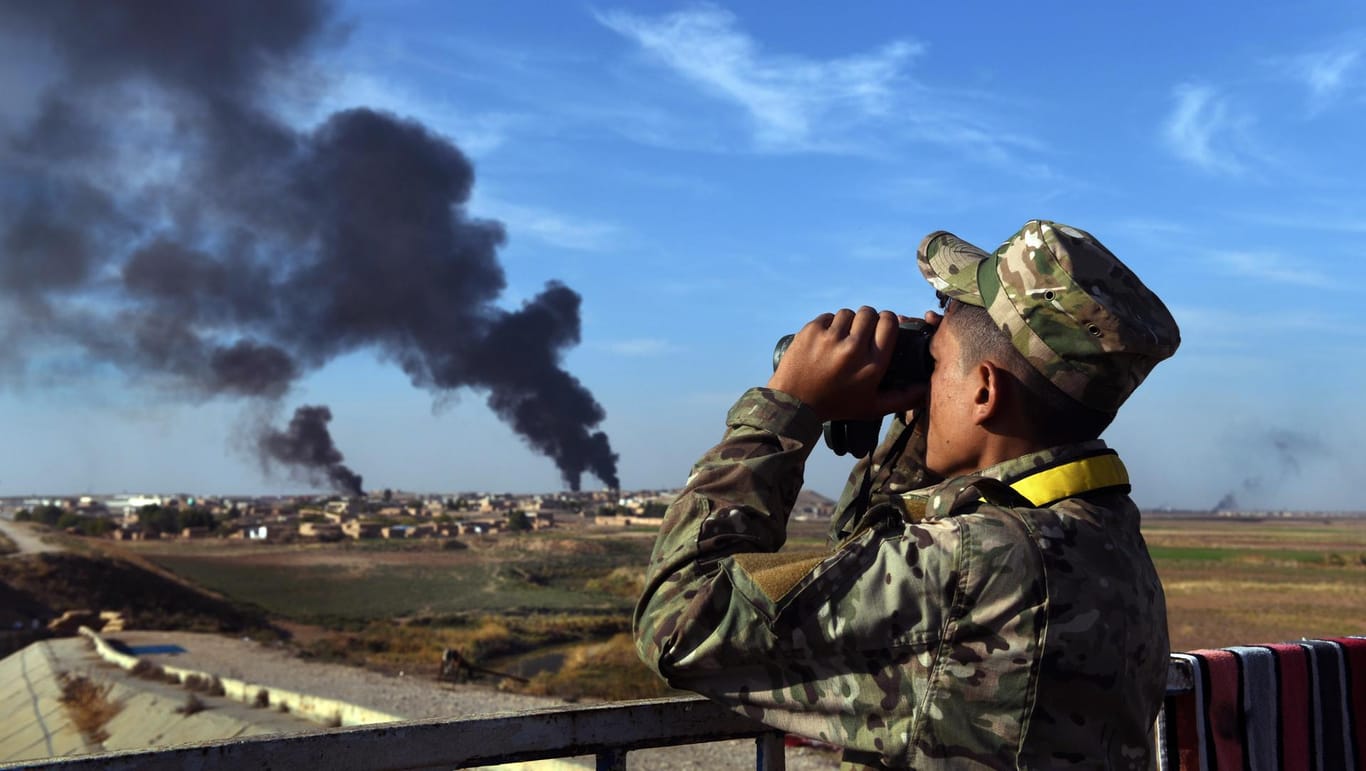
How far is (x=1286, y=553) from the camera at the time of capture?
8506 centimetres

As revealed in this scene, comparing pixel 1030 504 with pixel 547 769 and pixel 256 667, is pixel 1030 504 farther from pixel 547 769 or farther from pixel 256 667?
pixel 256 667

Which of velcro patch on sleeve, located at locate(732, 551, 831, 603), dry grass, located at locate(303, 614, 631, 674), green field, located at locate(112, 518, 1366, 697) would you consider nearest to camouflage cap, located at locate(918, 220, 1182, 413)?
velcro patch on sleeve, located at locate(732, 551, 831, 603)

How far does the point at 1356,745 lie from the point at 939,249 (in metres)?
1.99

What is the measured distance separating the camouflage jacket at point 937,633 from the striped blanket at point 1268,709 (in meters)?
1.12

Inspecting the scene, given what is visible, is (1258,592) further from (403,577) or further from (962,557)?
(962,557)

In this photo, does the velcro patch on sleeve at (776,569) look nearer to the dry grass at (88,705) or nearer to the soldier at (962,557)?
the soldier at (962,557)

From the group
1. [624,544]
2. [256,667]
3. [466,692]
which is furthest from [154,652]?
[624,544]

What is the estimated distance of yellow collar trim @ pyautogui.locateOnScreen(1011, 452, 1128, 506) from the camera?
158 centimetres

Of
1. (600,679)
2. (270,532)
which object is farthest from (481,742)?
(270,532)

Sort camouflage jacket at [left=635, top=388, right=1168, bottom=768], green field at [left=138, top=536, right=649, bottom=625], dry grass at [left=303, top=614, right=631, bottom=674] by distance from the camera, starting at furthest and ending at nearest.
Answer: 1. green field at [left=138, top=536, right=649, bottom=625]
2. dry grass at [left=303, top=614, right=631, bottom=674]
3. camouflage jacket at [left=635, top=388, right=1168, bottom=768]

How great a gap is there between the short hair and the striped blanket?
3.73ft

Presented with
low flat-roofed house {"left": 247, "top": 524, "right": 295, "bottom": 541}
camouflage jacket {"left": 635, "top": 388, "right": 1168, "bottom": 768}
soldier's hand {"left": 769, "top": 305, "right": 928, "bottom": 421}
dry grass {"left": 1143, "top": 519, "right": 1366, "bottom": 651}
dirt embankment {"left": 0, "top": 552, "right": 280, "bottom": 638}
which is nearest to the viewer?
camouflage jacket {"left": 635, "top": 388, "right": 1168, "bottom": 768}

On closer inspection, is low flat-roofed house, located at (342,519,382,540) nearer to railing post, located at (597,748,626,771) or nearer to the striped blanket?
the striped blanket

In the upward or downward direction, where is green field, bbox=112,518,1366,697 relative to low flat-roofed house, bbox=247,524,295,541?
downward
